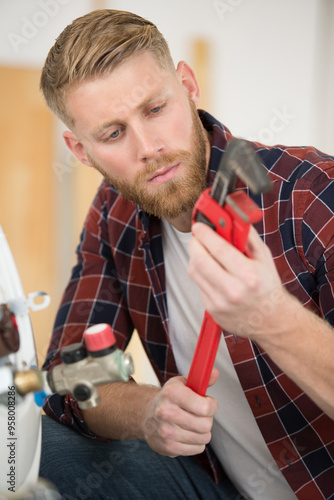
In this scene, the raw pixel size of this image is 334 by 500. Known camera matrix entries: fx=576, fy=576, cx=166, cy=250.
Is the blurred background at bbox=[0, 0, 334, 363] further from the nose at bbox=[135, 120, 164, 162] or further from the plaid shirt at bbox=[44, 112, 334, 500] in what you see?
the nose at bbox=[135, 120, 164, 162]

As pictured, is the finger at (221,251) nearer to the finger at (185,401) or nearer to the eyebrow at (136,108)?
the finger at (185,401)

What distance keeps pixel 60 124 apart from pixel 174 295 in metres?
1.45

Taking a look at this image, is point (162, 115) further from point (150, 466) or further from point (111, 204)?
point (150, 466)

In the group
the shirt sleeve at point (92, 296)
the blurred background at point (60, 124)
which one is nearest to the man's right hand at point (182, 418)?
the shirt sleeve at point (92, 296)

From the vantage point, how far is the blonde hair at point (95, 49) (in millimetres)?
1051

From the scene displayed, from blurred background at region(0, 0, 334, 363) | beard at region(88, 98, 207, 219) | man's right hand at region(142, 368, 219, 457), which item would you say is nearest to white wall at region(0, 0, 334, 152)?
blurred background at region(0, 0, 334, 363)

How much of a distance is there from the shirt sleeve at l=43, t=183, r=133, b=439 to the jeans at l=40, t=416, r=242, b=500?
8 cm

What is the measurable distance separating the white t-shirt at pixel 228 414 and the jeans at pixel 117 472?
73 millimetres

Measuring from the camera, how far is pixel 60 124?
2.49 m

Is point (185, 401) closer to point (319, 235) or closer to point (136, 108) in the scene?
point (319, 235)

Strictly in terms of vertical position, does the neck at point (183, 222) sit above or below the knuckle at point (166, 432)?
above

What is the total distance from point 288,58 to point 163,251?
6.11 feet

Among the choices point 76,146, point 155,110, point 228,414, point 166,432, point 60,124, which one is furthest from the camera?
point 60,124

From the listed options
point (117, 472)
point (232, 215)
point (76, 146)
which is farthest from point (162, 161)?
point (117, 472)
